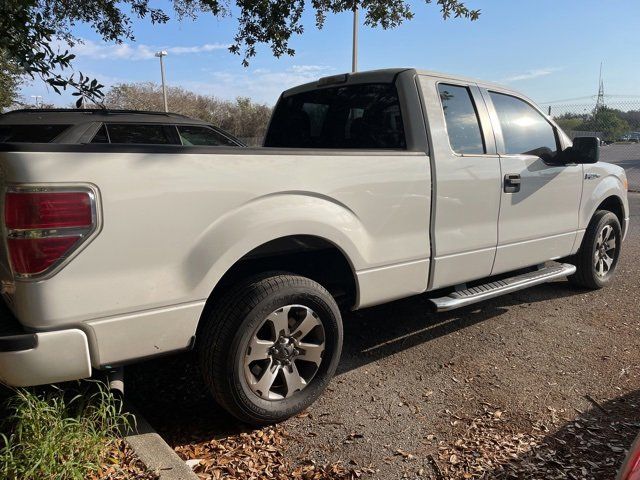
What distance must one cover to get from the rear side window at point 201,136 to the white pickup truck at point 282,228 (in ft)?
10.5

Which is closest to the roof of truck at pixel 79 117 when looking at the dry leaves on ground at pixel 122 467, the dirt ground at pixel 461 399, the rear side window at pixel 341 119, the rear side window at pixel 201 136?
the rear side window at pixel 201 136

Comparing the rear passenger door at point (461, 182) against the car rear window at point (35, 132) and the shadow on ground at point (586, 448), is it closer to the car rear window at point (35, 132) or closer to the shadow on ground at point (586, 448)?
the shadow on ground at point (586, 448)

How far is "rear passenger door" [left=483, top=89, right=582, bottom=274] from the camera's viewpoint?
411cm

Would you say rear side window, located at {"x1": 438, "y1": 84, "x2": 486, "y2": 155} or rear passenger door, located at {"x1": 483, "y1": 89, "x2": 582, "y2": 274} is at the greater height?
rear side window, located at {"x1": 438, "y1": 84, "x2": 486, "y2": 155}

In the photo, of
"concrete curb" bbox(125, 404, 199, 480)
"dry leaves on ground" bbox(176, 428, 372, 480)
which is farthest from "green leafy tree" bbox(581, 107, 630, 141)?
"concrete curb" bbox(125, 404, 199, 480)

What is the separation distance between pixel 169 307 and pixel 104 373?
22.9 inches

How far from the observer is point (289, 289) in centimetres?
284

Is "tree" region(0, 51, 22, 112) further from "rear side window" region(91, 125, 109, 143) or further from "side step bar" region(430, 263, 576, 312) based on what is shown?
"side step bar" region(430, 263, 576, 312)

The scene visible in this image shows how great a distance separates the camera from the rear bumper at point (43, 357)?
7.08 feet

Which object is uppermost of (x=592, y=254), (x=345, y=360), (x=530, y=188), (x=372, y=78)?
(x=372, y=78)

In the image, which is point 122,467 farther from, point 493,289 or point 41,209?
point 493,289

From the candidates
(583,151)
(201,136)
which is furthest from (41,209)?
(201,136)

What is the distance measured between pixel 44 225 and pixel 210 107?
44211 mm

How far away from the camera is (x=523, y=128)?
14.6 feet
